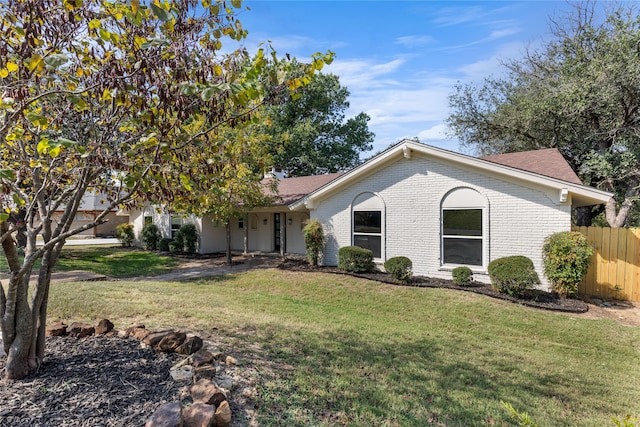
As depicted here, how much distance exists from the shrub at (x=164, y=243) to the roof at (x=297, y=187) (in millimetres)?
6664

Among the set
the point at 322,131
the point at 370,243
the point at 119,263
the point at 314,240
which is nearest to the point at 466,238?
the point at 370,243

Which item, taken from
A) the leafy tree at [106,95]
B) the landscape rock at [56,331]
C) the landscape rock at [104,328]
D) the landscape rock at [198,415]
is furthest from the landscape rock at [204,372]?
the landscape rock at [56,331]

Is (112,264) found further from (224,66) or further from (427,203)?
(224,66)

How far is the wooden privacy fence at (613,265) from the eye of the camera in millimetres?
9242

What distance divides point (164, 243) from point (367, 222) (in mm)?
12224

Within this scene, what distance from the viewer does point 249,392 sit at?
341 centimetres

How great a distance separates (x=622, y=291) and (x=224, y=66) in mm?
11390

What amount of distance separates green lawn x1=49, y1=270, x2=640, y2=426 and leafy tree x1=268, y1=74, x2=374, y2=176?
18432mm

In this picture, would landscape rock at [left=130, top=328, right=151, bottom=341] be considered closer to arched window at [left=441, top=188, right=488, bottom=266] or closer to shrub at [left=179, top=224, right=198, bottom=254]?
arched window at [left=441, top=188, right=488, bottom=266]

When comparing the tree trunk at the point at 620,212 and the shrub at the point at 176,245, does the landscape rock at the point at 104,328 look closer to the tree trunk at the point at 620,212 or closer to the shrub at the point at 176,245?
the shrub at the point at 176,245

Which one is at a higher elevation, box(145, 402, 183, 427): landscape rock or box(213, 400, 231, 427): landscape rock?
box(145, 402, 183, 427): landscape rock

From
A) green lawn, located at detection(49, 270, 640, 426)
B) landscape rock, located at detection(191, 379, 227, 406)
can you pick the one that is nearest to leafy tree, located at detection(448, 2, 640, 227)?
green lawn, located at detection(49, 270, 640, 426)

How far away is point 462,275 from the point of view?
9742 mm

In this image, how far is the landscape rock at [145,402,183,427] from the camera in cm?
246
